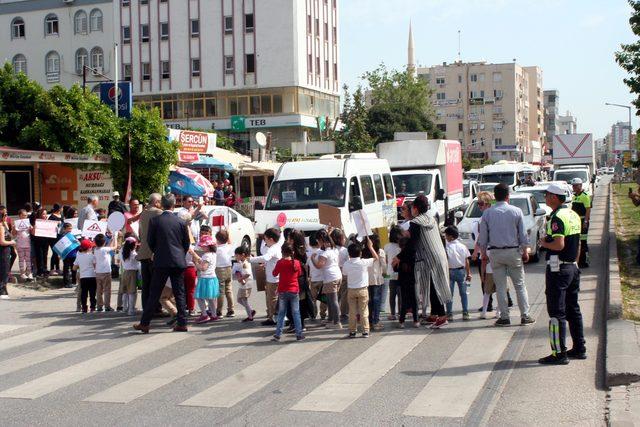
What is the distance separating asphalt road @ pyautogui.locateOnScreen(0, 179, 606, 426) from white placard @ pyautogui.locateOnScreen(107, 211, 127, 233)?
8.23ft

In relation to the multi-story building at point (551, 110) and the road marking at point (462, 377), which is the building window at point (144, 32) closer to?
the road marking at point (462, 377)

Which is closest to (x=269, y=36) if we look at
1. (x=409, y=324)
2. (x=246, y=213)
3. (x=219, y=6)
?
(x=219, y=6)

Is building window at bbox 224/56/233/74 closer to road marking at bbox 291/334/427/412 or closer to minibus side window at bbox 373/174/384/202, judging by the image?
minibus side window at bbox 373/174/384/202

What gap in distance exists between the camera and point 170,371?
9164mm

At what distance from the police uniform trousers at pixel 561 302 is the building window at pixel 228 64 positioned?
181 ft

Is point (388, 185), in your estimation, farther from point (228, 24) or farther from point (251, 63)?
point (228, 24)

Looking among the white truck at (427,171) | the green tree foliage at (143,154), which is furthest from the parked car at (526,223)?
the green tree foliage at (143,154)

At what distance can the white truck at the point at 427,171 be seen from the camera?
25344mm

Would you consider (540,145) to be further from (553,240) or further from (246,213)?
(553,240)

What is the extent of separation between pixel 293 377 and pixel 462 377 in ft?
5.85

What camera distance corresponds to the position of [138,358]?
9.99 m

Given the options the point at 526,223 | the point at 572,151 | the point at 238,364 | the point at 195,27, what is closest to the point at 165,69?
the point at 195,27

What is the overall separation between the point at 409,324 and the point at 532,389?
388 centimetres

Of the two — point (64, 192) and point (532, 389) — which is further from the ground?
point (64, 192)
